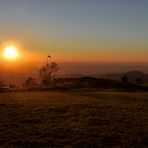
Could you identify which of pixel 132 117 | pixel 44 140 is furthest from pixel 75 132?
pixel 132 117

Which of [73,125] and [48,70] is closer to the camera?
[73,125]

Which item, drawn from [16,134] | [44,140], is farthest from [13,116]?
[44,140]

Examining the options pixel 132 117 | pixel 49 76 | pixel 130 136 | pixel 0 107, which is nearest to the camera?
pixel 130 136

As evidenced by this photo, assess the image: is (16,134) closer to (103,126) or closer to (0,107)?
(103,126)

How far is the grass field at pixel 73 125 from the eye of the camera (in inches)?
557

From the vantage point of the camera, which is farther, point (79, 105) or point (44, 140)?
point (79, 105)

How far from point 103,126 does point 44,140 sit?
3.62 meters

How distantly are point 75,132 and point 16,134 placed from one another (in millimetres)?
2541

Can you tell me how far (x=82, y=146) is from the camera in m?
13.6

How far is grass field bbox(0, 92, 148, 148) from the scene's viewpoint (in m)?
14.1

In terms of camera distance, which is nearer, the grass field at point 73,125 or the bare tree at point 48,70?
the grass field at point 73,125

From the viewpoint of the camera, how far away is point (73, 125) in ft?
56.4

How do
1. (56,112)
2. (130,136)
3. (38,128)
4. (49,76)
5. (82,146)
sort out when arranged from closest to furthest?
(82,146)
(130,136)
(38,128)
(56,112)
(49,76)

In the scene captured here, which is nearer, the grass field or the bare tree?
the grass field
